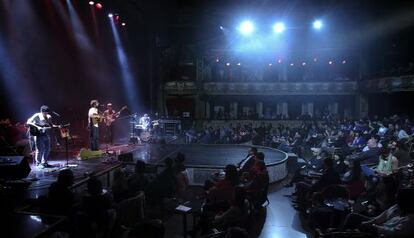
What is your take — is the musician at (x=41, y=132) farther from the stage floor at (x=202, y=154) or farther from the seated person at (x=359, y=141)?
the seated person at (x=359, y=141)

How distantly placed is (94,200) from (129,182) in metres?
1.18

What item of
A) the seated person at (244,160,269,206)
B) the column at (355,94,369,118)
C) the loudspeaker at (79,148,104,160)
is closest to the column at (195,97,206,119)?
the column at (355,94,369,118)

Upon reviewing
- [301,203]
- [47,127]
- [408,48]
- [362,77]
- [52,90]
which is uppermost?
[408,48]

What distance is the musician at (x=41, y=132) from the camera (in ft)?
28.2

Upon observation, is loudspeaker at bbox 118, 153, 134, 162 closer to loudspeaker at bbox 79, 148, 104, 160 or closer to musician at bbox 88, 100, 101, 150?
loudspeaker at bbox 79, 148, 104, 160

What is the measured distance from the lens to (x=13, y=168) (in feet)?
24.7

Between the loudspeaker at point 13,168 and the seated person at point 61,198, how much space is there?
341cm

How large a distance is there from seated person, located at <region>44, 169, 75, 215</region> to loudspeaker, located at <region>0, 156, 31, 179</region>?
3.41 m

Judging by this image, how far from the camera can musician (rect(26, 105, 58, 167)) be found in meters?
8.60

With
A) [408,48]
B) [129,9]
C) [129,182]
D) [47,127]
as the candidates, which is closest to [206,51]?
[129,9]

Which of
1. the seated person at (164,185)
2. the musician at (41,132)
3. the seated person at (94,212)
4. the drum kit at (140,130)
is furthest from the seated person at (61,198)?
the drum kit at (140,130)

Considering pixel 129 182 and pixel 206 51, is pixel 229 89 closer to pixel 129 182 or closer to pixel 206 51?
pixel 206 51

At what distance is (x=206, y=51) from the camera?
88.4 feet

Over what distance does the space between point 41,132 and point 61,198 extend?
14.9 ft
